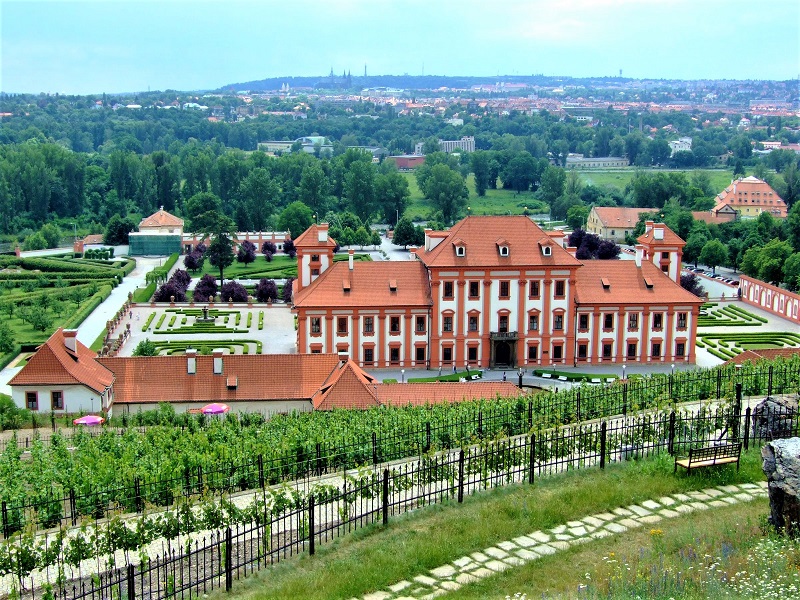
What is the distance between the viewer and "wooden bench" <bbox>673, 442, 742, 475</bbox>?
67.0 ft

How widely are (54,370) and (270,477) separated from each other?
58.8 feet

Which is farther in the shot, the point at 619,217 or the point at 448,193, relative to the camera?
the point at 448,193

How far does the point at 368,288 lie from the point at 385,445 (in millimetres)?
26140

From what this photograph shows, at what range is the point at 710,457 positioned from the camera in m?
20.8

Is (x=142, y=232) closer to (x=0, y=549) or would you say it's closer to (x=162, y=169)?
(x=162, y=169)

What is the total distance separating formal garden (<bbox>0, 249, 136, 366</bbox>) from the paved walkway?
129ft

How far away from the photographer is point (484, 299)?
51.6 metres

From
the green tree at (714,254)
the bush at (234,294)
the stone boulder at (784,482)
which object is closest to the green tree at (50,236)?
the bush at (234,294)

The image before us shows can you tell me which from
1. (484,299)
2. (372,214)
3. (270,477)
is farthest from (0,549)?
(372,214)

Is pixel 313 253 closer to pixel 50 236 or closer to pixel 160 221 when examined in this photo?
pixel 160 221

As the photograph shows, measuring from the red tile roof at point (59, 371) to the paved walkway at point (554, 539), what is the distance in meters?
24.1

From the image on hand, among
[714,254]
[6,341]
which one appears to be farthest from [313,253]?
[714,254]

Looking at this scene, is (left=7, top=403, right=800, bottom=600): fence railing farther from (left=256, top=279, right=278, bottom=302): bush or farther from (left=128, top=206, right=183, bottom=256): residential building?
(left=128, top=206, right=183, bottom=256): residential building

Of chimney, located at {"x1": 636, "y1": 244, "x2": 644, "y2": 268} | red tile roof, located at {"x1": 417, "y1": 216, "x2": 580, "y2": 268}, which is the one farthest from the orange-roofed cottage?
chimney, located at {"x1": 636, "y1": 244, "x2": 644, "y2": 268}
